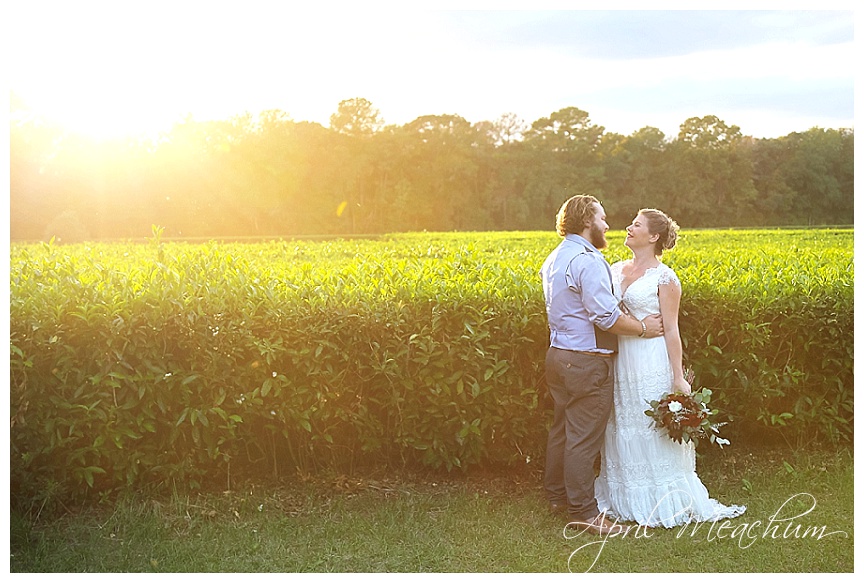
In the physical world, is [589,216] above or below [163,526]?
Answer: above

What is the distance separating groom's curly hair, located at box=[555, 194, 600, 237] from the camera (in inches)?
181

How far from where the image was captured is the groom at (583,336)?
4.50m

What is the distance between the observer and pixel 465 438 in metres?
5.16

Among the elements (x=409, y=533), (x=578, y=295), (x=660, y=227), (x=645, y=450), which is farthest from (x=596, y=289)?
(x=409, y=533)

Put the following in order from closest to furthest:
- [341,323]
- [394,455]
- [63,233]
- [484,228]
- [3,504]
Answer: [3,504] → [341,323] → [394,455] → [63,233] → [484,228]

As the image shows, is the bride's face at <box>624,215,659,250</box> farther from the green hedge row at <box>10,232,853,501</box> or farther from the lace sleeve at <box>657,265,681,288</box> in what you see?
the green hedge row at <box>10,232,853,501</box>

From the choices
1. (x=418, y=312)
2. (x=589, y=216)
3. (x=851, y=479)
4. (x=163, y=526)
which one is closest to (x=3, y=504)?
(x=163, y=526)

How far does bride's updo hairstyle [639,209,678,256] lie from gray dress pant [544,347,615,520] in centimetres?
72

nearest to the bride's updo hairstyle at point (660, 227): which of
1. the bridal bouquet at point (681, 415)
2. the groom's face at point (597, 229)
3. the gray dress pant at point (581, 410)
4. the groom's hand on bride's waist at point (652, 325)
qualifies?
the groom's face at point (597, 229)

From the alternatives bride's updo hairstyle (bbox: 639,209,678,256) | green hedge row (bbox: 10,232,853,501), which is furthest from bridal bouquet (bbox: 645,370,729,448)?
bride's updo hairstyle (bbox: 639,209,678,256)

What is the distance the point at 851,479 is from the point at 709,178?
89.6ft

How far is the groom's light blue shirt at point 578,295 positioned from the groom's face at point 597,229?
4 cm

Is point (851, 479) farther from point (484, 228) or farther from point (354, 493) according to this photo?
point (484, 228)
